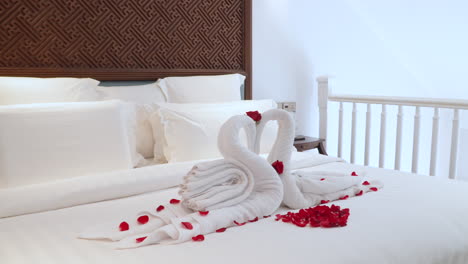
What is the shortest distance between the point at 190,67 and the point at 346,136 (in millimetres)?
1722

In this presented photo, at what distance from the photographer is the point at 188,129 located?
209 centimetres

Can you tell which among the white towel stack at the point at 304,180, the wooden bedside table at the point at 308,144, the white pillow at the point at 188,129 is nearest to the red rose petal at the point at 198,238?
the white towel stack at the point at 304,180

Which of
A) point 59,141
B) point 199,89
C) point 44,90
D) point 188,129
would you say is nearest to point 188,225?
point 59,141

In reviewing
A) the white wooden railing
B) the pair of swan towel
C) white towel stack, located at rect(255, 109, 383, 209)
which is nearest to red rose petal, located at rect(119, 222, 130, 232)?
the pair of swan towel

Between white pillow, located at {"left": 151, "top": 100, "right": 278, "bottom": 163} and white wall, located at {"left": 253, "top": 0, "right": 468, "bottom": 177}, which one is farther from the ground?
white wall, located at {"left": 253, "top": 0, "right": 468, "bottom": 177}

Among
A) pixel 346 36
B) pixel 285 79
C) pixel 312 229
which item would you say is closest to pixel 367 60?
pixel 346 36

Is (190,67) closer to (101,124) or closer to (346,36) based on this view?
(101,124)

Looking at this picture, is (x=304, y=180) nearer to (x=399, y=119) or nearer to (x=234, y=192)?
(x=234, y=192)

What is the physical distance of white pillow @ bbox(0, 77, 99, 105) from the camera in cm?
193

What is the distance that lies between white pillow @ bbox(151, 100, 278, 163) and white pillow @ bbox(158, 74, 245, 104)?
0.89 ft

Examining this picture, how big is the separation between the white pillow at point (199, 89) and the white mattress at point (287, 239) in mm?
1106

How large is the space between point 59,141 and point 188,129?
0.59 metres

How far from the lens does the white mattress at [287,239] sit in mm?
1046

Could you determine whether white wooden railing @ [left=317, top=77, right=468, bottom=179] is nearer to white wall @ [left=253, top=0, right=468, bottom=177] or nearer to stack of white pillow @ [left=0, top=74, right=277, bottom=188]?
white wall @ [left=253, top=0, right=468, bottom=177]
